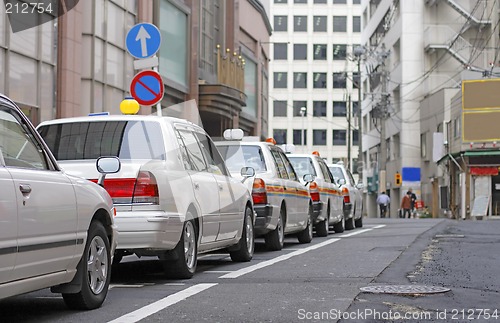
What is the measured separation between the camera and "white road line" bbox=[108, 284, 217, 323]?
7.02 metres

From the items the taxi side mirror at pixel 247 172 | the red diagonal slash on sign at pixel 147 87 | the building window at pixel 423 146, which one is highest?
the building window at pixel 423 146

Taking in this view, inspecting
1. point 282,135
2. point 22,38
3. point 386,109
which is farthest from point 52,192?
point 282,135

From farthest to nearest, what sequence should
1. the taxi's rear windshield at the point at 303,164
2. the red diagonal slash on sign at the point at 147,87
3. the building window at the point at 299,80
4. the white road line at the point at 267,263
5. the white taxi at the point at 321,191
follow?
the building window at the point at 299,80 < the taxi's rear windshield at the point at 303,164 < the white taxi at the point at 321,191 < the red diagonal slash on sign at the point at 147,87 < the white road line at the point at 267,263

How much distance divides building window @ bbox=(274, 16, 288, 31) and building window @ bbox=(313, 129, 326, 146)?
40.3 feet

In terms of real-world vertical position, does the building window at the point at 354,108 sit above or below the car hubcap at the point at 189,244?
above

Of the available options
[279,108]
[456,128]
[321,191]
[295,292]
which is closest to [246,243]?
[295,292]

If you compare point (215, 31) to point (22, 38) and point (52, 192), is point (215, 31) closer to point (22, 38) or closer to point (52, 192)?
point (22, 38)

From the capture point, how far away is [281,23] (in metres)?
111

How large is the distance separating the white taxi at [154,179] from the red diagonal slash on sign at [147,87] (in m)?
4.00

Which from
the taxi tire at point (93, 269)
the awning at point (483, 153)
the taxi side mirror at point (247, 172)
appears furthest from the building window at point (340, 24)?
the taxi tire at point (93, 269)

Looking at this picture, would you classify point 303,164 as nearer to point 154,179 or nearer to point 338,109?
point 154,179

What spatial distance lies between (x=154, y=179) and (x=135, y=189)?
20 centimetres

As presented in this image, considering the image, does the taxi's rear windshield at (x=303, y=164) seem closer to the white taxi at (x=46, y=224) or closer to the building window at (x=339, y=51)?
the white taxi at (x=46, y=224)

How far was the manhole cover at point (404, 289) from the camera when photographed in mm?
8406
